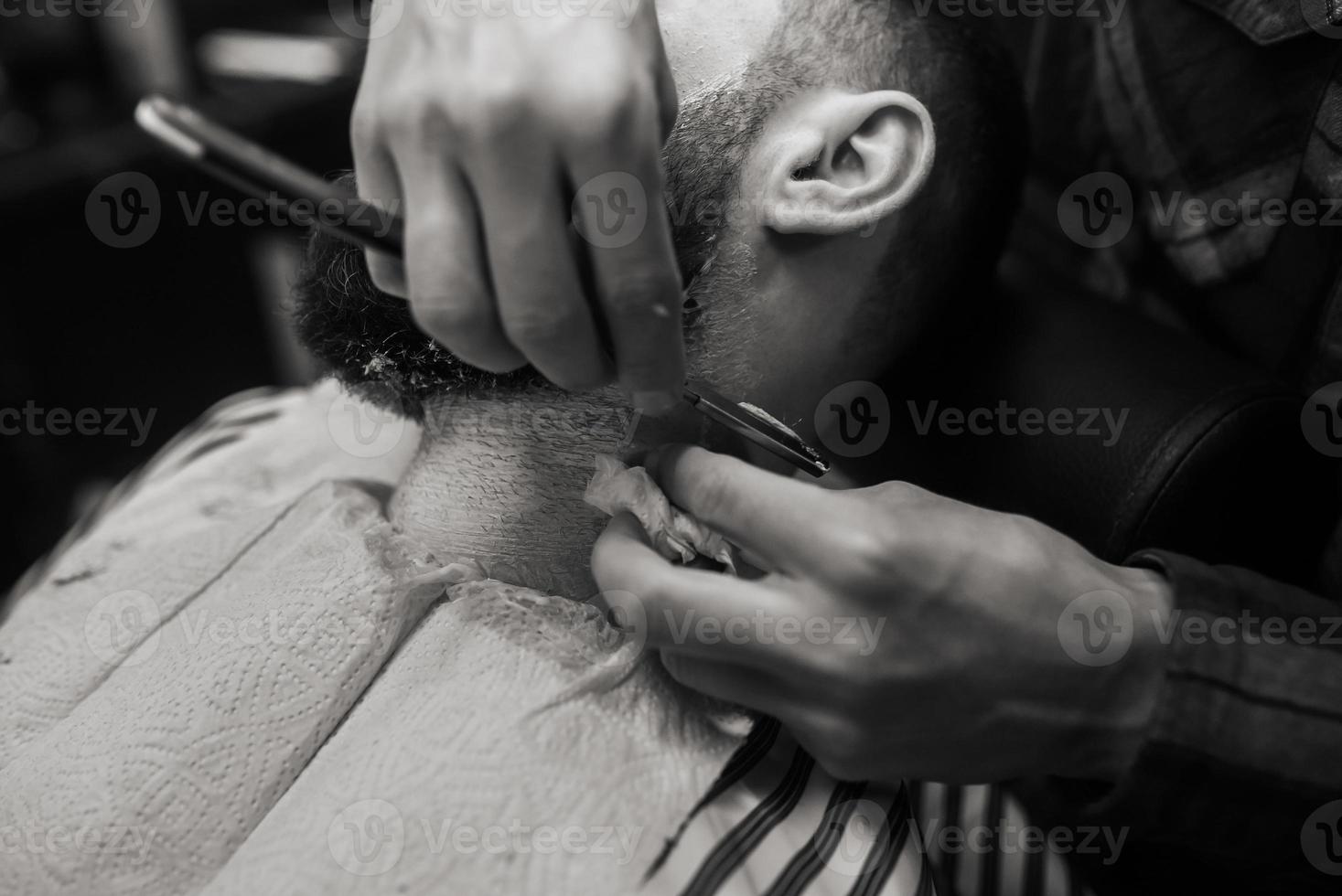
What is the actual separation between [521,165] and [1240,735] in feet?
2.27

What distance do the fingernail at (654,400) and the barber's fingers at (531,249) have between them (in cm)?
9

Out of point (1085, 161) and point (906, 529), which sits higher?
point (1085, 161)

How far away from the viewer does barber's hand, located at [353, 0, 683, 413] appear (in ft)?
2.03

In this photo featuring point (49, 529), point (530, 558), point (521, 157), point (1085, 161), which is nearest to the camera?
point (521, 157)

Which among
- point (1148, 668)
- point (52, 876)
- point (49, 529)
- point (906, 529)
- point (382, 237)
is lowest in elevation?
point (49, 529)

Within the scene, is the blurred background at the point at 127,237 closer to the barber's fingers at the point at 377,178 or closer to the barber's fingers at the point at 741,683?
the barber's fingers at the point at 377,178

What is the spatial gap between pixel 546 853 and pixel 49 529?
2035 millimetres

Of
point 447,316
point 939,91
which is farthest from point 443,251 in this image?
point 939,91

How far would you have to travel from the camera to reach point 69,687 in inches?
38.4

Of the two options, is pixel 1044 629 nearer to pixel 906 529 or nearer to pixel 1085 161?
pixel 906 529

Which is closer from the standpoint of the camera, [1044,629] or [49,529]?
[1044,629]

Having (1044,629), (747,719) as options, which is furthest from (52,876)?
(1044,629)

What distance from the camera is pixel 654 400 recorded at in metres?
0.74

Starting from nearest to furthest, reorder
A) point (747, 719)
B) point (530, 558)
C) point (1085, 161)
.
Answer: point (747, 719)
point (530, 558)
point (1085, 161)
